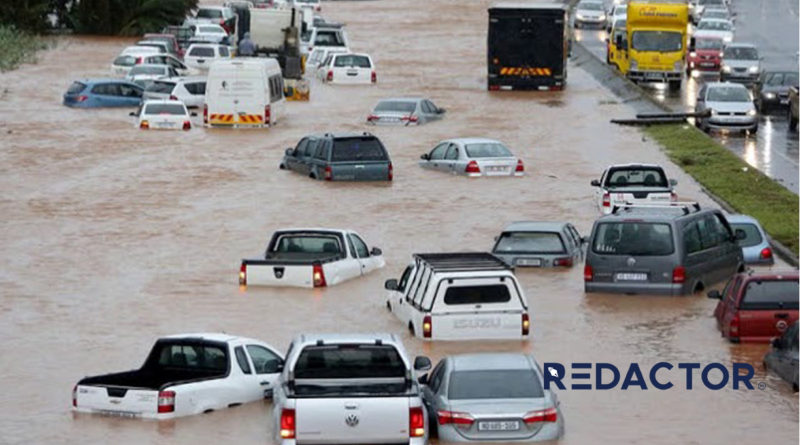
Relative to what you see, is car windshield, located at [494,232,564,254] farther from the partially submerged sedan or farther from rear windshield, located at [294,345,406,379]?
the partially submerged sedan

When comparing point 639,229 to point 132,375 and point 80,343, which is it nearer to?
point 80,343

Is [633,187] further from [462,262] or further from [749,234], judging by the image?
[462,262]

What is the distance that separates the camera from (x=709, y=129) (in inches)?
2677

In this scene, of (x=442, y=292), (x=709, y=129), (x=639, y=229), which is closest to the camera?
(x=442, y=292)

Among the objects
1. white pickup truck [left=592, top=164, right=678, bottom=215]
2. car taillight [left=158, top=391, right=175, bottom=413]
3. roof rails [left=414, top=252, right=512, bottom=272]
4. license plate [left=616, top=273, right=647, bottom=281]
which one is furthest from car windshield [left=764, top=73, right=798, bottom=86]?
car taillight [left=158, top=391, right=175, bottom=413]

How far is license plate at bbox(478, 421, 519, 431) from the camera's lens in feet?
77.6

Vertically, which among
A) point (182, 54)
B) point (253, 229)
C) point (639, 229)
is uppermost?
point (639, 229)

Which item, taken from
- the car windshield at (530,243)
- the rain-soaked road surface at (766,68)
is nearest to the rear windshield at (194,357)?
the car windshield at (530,243)

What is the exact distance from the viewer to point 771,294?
103ft

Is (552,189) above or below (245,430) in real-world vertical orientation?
below

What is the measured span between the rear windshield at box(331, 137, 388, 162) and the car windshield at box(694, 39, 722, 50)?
3336 centimetres

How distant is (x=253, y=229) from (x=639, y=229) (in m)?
14.2

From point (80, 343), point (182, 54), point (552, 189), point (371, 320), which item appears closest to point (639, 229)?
point (371, 320)

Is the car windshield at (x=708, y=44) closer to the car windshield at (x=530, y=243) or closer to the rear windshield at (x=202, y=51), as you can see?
the rear windshield at (x=202, y=51)
